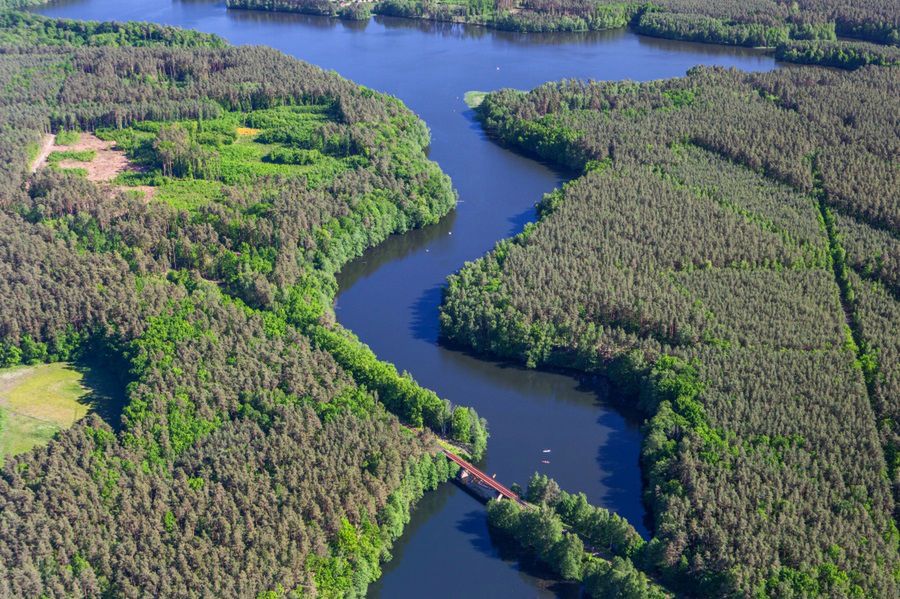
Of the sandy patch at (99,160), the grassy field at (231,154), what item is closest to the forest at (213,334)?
the grassy field at (231,154)

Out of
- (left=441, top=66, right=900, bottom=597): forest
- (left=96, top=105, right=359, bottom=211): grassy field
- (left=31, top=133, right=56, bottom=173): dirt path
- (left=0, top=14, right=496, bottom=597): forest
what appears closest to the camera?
(left=0, top=14, right=496, bottom=597): forest

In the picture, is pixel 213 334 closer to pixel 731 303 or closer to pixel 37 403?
pixel 37 403

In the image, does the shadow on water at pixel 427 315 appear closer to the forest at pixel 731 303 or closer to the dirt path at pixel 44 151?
the forest at pixel 731 303

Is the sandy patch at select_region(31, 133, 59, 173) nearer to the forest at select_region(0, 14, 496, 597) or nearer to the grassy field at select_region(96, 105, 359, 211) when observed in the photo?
the forest at select_region(0, 14, 496, 597)

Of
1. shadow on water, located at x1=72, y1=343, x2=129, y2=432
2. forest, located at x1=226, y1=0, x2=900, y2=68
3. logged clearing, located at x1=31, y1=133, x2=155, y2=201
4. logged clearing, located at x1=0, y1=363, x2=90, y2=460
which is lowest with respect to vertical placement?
logged clearing, located at x1=0, y1=363, x2=90, y2=460

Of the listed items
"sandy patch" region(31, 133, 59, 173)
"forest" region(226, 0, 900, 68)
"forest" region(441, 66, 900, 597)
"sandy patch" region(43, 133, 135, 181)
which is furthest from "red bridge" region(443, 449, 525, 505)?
"forest" region(226, 0, 900, 68)

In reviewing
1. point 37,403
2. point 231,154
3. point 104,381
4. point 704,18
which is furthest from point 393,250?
point 704,18
